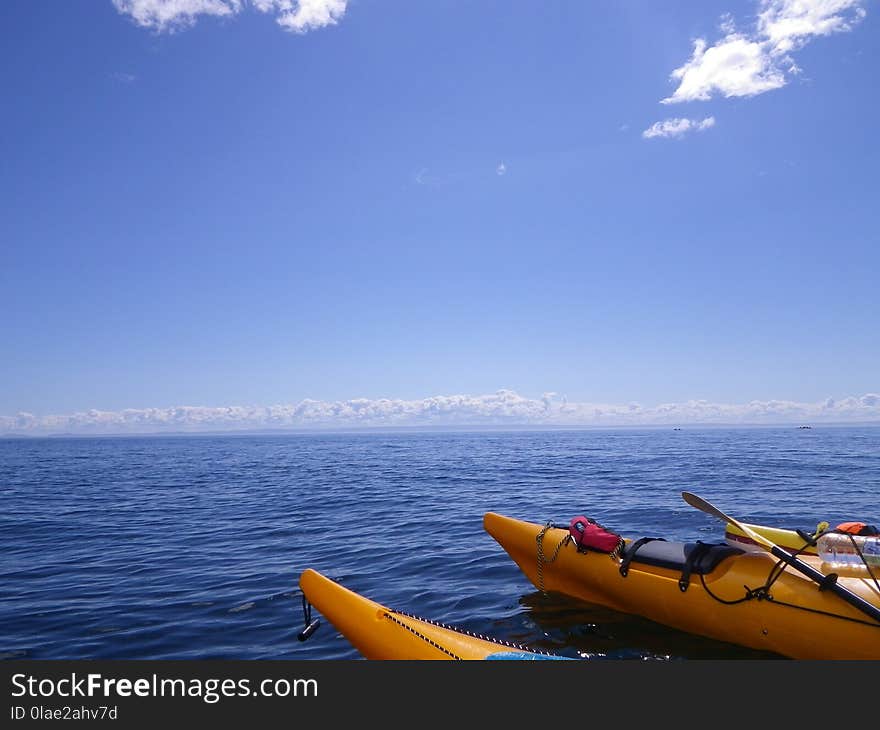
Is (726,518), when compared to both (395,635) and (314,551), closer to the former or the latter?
(395,635)

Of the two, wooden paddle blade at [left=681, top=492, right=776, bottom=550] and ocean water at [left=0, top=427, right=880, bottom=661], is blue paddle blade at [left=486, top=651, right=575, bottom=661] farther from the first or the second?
wooden paddle blade at [left=681, top=492, right=776, bottom=550]

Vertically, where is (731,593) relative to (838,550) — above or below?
below

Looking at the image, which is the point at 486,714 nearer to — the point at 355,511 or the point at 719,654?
the point at 719,654

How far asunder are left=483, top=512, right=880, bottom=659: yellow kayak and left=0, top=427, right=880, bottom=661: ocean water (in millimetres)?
306

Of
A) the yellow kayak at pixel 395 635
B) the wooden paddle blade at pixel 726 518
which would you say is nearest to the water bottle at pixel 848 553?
the wooden paddle blade at pixel 726 518

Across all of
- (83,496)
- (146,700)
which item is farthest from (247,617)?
(83,496)

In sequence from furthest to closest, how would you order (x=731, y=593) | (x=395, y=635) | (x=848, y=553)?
(x=848, y=553) → (x=731, y=593) → (x=395, y=635)

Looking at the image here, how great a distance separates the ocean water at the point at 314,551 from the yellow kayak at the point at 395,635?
81 centimetres

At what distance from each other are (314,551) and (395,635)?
6949 mm

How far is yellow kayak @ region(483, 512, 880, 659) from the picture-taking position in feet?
17.6

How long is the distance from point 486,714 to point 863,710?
8.69 feet

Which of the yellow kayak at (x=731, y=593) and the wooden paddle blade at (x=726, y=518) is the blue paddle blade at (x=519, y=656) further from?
the wooden paddle blade at (x=726, y=518)

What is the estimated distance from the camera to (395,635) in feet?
17.7

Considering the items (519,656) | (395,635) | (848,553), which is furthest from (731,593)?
(395,635)
